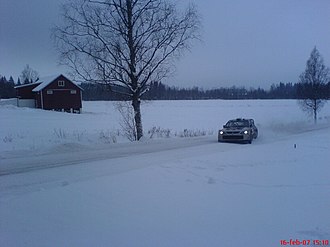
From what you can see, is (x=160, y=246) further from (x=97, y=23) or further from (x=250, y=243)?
(x=97, y=23)

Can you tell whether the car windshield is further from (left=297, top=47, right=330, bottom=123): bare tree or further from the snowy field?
(left=297, top=47, right=330, bottom=123): bare tree

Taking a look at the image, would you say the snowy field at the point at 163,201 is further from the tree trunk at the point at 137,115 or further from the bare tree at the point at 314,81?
the bare tree at the point at 314,81

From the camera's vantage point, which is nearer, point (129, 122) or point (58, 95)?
point (129, 122)

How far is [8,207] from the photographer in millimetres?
6859

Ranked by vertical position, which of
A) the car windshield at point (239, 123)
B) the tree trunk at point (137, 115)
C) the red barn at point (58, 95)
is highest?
the red barn at point (58, 95)

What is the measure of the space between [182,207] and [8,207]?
3606 millimetres

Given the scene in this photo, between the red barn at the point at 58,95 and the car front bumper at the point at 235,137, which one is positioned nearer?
the car front bumper at the point at 235,137

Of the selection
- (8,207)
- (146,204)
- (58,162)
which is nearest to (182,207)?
(146,204)

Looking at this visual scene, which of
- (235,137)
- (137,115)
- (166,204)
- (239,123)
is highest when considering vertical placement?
(137,115)

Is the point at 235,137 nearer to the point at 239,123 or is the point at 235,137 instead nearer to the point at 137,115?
the point at 239,123
